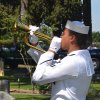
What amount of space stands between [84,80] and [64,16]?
1544 inches

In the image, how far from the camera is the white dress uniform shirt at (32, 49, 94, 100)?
4051 mm

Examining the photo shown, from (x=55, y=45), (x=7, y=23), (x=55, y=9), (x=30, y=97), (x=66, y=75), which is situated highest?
(x=55, y=9)

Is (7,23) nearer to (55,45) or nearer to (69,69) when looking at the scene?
(55,45)

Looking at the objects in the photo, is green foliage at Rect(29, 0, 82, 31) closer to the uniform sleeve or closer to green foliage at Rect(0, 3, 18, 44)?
green foliage at Rect(0, 3, 18, 44)

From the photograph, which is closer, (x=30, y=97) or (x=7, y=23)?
(x=7, y=23)

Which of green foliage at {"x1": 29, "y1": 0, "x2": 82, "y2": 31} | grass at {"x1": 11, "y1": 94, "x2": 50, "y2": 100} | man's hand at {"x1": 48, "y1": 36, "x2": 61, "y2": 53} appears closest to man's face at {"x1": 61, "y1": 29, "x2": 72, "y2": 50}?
man's hand at {"x1": 48, "y1": 36, "x2": 61, "y2": 53}

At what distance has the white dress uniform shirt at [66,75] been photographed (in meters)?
4.05

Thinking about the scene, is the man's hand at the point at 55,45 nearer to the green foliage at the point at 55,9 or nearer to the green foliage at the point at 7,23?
the green foliage at the point at 7,23

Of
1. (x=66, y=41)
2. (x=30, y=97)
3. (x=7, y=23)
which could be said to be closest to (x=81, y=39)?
(x=66, y=41)

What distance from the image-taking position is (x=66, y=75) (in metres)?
4.05

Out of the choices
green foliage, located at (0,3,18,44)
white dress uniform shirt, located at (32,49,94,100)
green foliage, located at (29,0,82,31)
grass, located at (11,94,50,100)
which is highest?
green foliage, located at (29,0,82,31)

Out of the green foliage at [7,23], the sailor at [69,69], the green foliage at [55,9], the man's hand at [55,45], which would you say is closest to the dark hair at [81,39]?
the sailor at [69,69]

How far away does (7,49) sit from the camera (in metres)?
31.7

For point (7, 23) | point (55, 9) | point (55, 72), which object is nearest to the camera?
point (55, 72)
